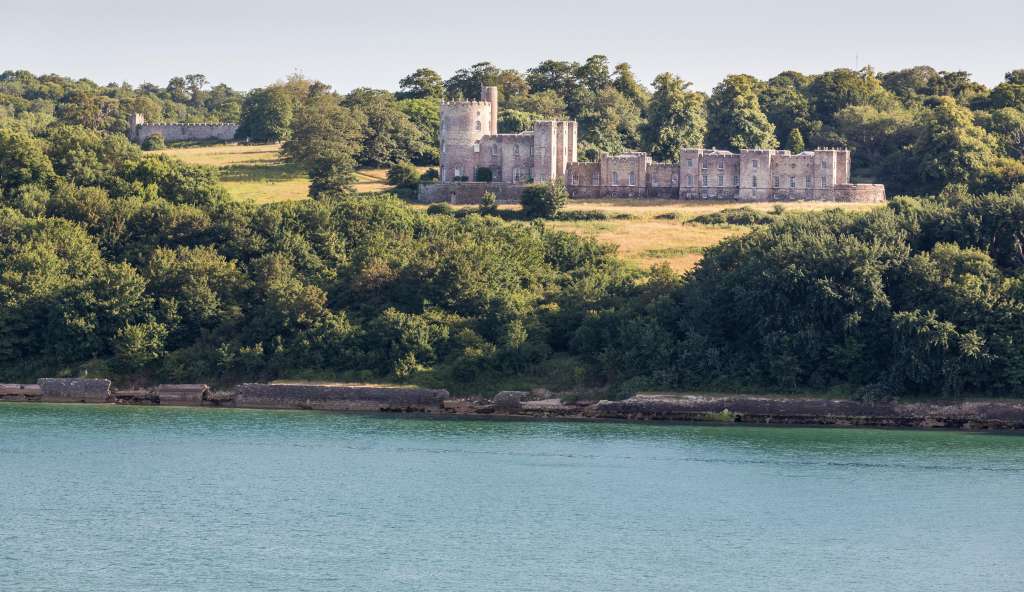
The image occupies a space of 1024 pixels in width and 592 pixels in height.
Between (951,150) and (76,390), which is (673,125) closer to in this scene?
(951,150)

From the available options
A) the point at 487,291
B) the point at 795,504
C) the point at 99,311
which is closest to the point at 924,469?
the point at 795,504

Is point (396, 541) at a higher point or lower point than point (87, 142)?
lower

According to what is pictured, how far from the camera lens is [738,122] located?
291 feet

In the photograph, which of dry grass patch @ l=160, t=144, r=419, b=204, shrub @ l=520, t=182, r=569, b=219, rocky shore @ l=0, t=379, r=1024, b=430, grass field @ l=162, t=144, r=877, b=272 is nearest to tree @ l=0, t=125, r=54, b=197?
dry grass patch @ l=160, t=144, r=419, b=204

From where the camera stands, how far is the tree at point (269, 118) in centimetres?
10200

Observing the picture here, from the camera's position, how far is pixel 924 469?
41875 millimetres

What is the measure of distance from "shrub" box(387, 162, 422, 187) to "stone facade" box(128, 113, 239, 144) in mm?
26320

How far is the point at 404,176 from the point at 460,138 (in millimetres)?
3412

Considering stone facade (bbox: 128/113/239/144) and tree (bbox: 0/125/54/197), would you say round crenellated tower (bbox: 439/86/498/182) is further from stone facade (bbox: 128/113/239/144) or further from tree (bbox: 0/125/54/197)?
stone facade (bbox: 128/113/239/144)

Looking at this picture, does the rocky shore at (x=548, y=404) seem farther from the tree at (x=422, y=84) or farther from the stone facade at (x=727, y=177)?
the tree at (x=422, y=84)

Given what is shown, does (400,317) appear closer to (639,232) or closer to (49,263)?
(49,263)

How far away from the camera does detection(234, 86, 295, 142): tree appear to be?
10200cm

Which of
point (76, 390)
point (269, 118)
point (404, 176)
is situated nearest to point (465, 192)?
point (404, 176)

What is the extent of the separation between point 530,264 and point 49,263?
663 inches
